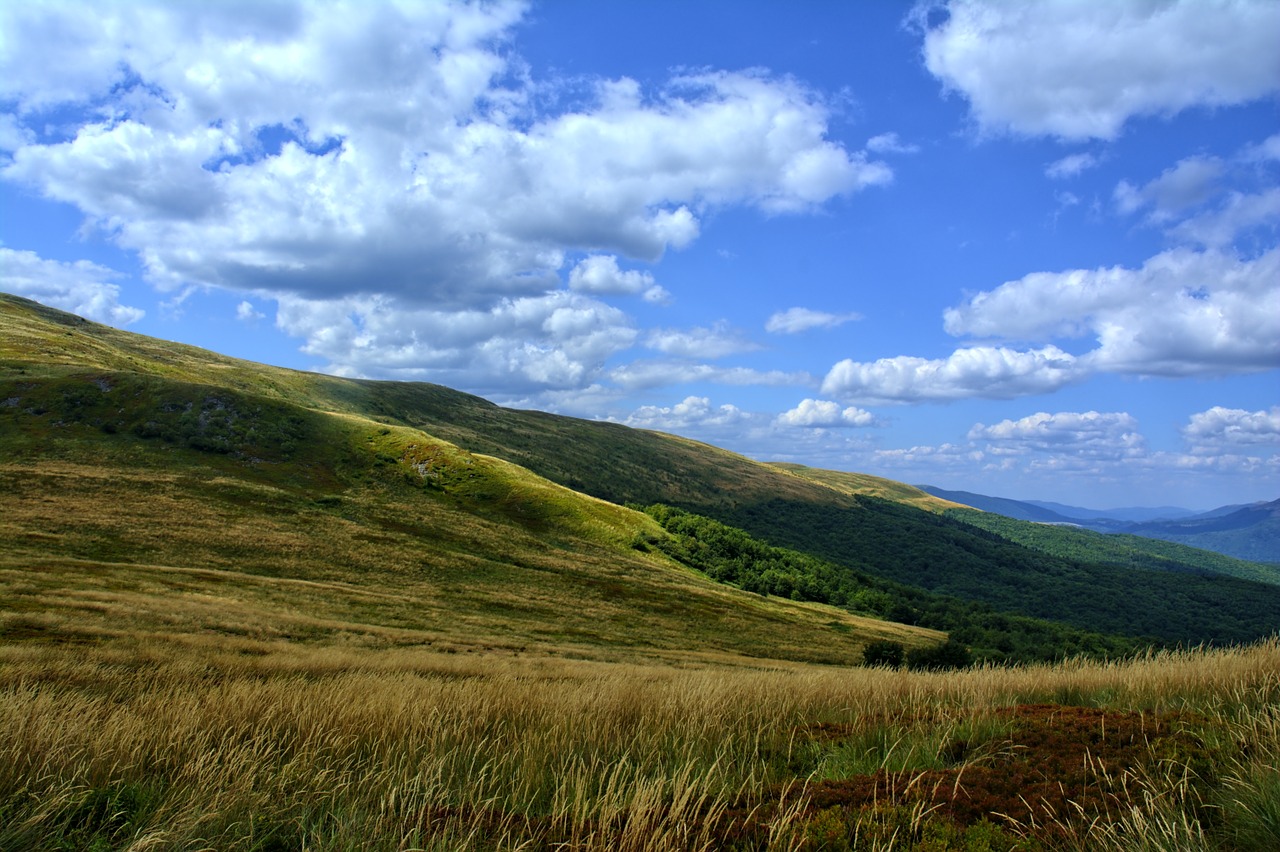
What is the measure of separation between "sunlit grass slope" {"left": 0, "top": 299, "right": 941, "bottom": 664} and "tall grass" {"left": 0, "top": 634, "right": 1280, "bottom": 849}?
63.0ft

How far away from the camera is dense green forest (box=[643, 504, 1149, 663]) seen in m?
98.4

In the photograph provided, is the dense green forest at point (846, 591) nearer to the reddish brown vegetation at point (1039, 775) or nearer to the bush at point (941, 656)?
the bush at point (941, 656)

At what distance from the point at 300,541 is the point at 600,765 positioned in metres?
67.3

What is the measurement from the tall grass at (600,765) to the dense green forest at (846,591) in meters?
95.1

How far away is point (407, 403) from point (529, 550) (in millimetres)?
131582

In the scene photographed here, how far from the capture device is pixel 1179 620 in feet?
550

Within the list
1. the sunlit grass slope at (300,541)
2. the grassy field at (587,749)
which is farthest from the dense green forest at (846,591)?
the grassy field at (587,749)

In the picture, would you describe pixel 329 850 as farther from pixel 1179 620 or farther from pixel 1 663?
pixel 1179 620

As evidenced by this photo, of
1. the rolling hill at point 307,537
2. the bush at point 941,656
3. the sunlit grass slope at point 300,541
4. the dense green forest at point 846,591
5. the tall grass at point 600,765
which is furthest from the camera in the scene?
the dense green forest at point 846,591

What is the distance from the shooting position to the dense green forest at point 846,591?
98375 millimetres

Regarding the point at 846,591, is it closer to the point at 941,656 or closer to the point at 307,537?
the point at 941,656

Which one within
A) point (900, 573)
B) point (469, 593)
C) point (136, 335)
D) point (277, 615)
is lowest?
point (900, 573)

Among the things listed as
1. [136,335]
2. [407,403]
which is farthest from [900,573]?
[136,335]

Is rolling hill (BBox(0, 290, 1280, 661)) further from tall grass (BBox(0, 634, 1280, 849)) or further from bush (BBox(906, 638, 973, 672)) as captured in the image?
tall grass (BBox(0, 634, 1280, 849))
